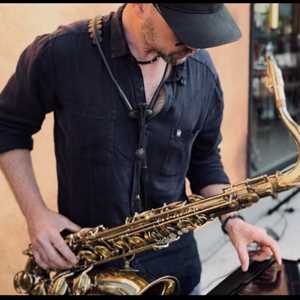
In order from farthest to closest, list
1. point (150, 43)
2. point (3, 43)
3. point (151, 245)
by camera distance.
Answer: point (3, 43) → point (151, 245) → point (150, 43)

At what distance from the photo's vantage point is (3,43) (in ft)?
6.57

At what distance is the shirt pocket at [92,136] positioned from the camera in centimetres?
134

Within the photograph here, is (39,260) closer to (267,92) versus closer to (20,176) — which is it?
(20,176)

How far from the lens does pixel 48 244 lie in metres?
1.28

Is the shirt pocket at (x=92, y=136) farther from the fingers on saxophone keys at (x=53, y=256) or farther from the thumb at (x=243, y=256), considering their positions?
the thumb at (x=243, y=256)

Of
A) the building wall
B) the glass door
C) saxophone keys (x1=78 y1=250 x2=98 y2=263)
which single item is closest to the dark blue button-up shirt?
saxophone keys (x1=78 y1=250 x2=98 y2=263)

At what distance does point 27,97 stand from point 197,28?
49 cm

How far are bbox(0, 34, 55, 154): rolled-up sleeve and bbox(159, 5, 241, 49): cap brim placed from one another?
1.16 ft

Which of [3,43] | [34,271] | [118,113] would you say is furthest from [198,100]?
[3,43]

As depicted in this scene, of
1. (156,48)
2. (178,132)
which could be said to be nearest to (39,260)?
(178,132)

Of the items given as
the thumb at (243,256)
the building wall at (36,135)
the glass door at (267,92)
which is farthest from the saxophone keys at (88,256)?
the glass door at (267,92)

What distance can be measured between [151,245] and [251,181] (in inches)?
13.1

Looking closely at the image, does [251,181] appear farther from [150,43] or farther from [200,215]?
[150,43]

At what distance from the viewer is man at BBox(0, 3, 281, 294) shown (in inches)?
51.8
